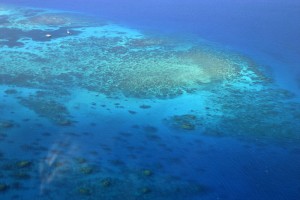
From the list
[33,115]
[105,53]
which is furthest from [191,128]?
[105,53]

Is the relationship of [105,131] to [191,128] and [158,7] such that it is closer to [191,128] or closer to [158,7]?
[191,128]

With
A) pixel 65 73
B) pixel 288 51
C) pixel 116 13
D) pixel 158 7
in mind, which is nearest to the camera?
pixel 65 73

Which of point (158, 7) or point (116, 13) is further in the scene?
point (158, 7)

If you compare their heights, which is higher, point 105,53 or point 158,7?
point 158,7

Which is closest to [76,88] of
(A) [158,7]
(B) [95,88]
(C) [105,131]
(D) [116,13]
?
(B) [95,88]

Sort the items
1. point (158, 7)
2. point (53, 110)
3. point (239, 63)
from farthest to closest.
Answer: point (158, 7)
point (239, 63)
point (53, 110)

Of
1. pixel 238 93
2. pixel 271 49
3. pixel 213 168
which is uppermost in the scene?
pixel 271 49
